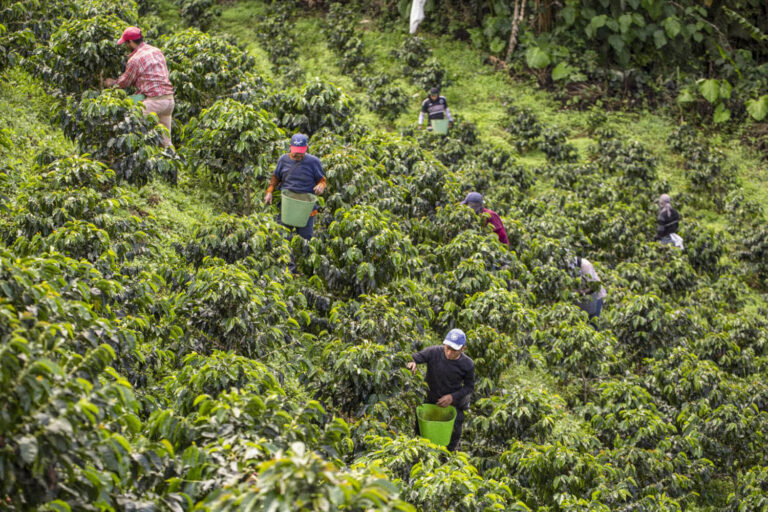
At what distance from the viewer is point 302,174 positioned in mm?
7852

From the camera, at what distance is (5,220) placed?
19.1ft

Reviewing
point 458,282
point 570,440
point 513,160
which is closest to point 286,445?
point 570,440

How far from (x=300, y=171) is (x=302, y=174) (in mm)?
38

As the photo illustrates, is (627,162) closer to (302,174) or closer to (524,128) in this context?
(524,128)

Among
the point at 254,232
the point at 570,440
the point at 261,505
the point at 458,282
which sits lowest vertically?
the point at 570,440

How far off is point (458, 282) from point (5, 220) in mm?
4707

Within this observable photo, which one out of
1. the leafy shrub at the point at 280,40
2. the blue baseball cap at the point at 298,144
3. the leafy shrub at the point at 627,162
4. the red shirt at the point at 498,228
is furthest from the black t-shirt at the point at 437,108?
the blue baseball cap at the point at 298,144

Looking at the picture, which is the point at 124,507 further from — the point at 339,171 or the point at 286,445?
the point at 339,171

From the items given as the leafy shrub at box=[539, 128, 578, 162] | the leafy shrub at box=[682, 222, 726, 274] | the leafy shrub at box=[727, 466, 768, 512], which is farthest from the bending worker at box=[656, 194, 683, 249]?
the leafy shrub at box=[727, 466, 768, 512]

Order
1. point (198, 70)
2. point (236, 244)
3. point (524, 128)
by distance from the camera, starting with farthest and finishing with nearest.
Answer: point (524, 128), point (198, 70), point (236, 244)

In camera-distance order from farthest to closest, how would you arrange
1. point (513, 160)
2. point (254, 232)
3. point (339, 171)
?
1. point (513, 160)
2. point (339, 171)
3. point (254, 232)

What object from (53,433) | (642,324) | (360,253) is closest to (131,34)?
(360,253)

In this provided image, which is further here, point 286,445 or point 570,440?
point 570,440

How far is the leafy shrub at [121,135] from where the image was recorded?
738 centimetres
